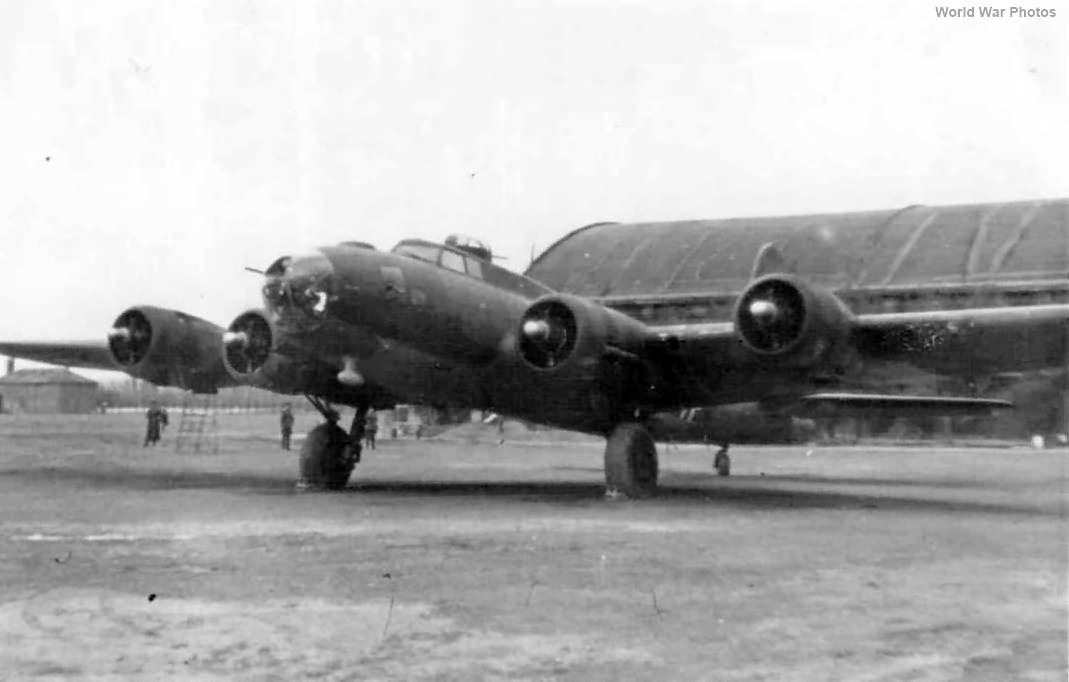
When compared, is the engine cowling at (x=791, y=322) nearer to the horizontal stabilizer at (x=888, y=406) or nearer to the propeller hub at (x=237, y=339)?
the propeller hub at (x=237, y=339)

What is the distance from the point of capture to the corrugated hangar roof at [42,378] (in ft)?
328

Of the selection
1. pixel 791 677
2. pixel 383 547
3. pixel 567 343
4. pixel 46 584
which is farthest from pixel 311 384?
pixel 791 677

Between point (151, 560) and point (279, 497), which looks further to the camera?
point (279, 497)

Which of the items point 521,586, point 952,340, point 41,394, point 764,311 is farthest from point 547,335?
point 41,394

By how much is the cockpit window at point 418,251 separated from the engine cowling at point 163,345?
493cm

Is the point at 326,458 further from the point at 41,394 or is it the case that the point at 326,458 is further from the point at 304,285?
the point at 41,394

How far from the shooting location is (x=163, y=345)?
1878 cm

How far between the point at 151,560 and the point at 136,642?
3.32 metres

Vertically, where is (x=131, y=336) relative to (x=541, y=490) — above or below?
above

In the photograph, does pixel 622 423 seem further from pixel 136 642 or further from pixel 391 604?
pixel 136 642

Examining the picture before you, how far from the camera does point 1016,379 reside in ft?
148

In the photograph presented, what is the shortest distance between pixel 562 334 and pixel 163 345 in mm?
7329

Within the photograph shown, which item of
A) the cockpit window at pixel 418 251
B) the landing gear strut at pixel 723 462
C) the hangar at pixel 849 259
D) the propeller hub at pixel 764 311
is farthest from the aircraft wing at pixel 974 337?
the hangar at pixel 849 259

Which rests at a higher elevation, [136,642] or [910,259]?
[910,259]
